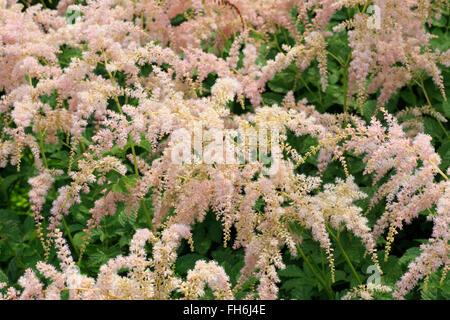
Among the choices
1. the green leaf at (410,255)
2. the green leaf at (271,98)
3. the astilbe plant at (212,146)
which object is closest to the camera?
the astilbe plant at (212,146)

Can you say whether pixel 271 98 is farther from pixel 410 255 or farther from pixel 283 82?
pixel 410 255

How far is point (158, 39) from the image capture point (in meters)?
4.35

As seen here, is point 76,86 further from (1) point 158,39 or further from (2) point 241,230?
(2) point 241,230

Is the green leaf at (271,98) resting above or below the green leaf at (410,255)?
above

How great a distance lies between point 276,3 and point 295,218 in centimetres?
198

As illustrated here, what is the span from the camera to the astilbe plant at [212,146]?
256 cm

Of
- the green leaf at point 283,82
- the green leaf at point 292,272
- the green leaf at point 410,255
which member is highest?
the green leaf at point 283,82

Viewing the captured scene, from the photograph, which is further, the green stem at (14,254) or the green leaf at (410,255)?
the green stem at (14,254)

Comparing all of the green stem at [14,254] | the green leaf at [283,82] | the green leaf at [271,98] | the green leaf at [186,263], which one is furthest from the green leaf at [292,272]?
the green stem at [14,254]

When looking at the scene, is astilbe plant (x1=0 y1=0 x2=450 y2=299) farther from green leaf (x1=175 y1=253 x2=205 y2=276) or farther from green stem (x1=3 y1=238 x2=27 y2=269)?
green stem (x1=3 y1=238 x2=27 y2=269)

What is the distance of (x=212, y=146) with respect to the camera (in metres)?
2.84

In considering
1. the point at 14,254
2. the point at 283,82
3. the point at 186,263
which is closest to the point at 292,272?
the point at 186,263

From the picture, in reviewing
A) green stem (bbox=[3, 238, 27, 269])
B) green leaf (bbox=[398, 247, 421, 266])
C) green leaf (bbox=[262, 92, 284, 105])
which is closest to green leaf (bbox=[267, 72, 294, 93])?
green leaf (bbox=[262, 92, 284, 105])

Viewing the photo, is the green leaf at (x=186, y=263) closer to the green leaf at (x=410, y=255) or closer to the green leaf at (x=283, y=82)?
the green leaf at (x=410, y=255)
